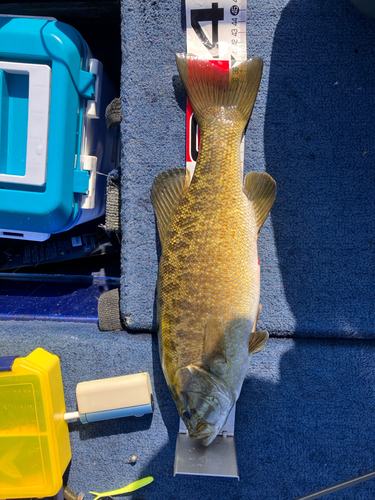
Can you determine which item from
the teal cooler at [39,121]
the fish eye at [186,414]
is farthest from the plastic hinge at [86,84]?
the fish eye at [186,414]

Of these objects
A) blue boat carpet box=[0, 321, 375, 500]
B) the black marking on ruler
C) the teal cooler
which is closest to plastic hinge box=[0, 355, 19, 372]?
blue boat carpet box=[0, 321, 375, 500]

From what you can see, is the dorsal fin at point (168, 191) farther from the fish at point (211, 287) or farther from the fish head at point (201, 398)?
the fish head at point (201, 398)

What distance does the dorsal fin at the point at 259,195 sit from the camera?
1.28m

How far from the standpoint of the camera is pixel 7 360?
127 centimetres

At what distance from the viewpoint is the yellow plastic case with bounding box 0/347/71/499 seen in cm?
126

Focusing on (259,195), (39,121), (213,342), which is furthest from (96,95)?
(213,342)

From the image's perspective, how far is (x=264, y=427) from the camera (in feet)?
4.67

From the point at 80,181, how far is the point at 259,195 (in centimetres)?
71

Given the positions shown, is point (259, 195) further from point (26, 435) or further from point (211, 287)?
point (26, 435)

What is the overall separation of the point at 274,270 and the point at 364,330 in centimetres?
45

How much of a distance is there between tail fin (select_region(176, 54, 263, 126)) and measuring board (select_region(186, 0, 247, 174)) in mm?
163

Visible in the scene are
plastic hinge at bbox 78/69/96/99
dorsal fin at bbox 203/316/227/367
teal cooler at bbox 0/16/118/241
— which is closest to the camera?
dorsal fin at bbox 203/316/227/367

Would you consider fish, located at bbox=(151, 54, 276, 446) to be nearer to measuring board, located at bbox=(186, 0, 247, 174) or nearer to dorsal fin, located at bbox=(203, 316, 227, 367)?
dorsal fin, located at bbox=(203, 316, 227, 367)

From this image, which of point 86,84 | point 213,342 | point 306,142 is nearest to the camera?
point 213,342
